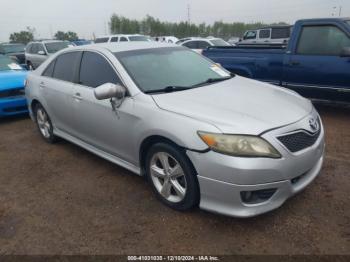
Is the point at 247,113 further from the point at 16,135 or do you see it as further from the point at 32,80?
the point at 16,135

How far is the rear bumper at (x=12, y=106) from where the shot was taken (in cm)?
681

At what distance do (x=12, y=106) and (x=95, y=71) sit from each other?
3.68m

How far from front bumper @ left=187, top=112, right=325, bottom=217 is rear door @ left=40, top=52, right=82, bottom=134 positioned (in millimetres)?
2328

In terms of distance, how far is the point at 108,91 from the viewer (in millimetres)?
3371

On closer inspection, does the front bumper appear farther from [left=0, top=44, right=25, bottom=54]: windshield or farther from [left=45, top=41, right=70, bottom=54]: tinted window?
[left=0, top=44, right=25, bottom=54]: windshield

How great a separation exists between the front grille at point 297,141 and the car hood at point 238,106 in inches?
4.8

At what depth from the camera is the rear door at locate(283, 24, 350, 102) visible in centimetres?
573

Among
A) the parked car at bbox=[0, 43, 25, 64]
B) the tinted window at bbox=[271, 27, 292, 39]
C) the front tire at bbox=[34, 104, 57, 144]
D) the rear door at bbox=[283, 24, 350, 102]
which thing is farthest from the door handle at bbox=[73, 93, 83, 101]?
the tinted window at bbox=[271, 27, 292, 39]

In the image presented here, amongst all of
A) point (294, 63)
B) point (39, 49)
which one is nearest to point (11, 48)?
point (39, 49)

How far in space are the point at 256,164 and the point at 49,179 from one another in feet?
8.97

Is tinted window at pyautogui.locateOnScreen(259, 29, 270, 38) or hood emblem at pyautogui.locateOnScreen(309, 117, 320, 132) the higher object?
hood emblem at pyautogui.locateOnScreen(309, 117, 320, 132)

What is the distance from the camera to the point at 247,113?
3.01 m

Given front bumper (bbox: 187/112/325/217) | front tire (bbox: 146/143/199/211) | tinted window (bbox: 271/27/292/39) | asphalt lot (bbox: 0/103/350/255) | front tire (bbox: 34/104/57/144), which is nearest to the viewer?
front bumper (bbox: 187/112/325/217)

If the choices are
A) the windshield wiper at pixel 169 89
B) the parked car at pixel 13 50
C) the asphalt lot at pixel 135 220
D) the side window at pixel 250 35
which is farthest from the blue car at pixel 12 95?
the side window at pixel 250 35
